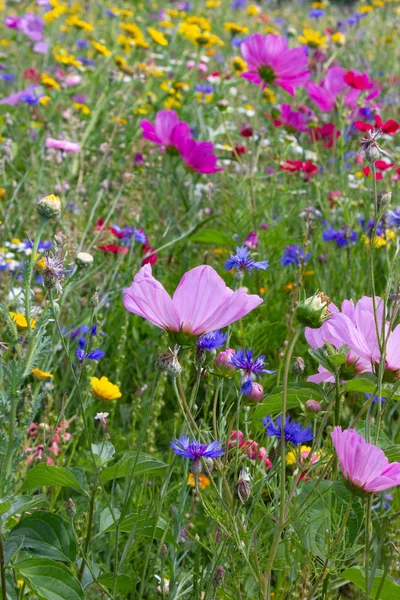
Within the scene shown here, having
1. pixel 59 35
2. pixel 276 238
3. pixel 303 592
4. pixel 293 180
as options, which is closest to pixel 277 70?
pixel 276 238

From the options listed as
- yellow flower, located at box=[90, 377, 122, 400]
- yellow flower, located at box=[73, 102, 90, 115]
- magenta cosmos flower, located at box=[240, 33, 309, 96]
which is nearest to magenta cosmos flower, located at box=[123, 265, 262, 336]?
yellow flower, located at box=[90, 377, 122, 400]

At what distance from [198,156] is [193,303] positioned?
90cm

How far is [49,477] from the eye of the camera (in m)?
0.87

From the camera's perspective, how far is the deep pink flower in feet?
5.41

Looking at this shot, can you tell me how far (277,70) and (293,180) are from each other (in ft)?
1.80

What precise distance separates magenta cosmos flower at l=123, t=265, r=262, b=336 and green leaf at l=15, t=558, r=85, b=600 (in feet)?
0.86

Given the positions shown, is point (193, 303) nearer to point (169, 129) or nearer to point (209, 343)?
point (209, 343)

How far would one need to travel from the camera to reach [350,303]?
0.88m

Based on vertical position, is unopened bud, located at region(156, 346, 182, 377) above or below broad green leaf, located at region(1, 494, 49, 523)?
above

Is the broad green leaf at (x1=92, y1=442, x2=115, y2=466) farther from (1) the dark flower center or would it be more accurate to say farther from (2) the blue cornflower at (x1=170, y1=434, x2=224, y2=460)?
(1) the dark flower center

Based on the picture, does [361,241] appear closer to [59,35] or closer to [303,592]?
[303,592]

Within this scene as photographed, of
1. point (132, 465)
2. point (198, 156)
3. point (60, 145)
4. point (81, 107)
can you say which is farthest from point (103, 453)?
point (81, 107)

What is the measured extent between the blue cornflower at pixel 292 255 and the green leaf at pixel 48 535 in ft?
3.16

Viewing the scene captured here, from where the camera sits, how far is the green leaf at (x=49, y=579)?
0.81 metres
